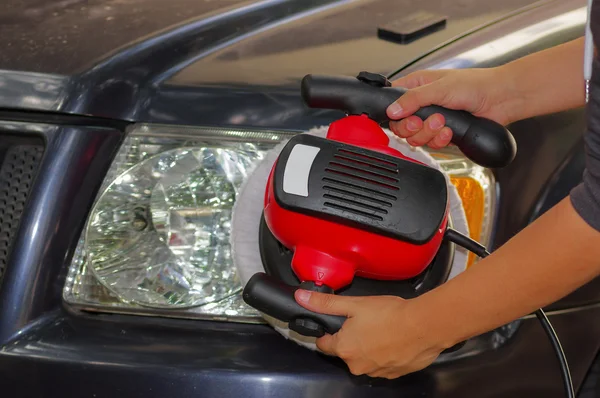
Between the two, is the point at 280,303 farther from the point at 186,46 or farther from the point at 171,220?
the point at 186,46

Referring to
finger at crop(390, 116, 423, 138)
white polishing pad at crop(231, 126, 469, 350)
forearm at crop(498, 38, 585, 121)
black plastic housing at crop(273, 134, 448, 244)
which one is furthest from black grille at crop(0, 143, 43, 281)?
forearm at crop(498, 38, 585, 121)

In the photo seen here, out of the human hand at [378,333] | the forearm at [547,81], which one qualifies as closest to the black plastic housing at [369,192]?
the human hand at [378,333]

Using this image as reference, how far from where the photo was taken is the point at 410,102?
1293 mm

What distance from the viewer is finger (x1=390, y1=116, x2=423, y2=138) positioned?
1307 millimetres

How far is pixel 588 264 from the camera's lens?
1023mm

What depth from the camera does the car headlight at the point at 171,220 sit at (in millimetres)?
1342

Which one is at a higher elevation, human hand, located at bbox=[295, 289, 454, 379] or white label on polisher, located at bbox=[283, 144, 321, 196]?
white label on polisher, located at bbox=[283, 144, 321, 196]

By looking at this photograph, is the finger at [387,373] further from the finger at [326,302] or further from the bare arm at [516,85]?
the bare arm at [516,85]

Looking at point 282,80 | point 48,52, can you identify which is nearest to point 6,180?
point 48,52

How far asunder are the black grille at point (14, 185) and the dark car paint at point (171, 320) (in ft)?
0.09

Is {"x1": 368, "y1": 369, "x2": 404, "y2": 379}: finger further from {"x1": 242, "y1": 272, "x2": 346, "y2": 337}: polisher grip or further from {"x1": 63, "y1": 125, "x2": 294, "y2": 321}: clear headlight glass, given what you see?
{"x1": 63, "y1": 125, "x2": 294, "y2": 321}: clear headlight glass

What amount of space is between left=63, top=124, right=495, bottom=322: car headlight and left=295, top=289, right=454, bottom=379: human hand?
0.21 meters

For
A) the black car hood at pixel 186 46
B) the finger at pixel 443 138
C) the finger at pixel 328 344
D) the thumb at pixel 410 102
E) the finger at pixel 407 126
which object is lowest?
the finger at pixel 328 344

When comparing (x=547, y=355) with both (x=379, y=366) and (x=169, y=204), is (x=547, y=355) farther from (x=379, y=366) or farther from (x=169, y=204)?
(x=169, y=204)
